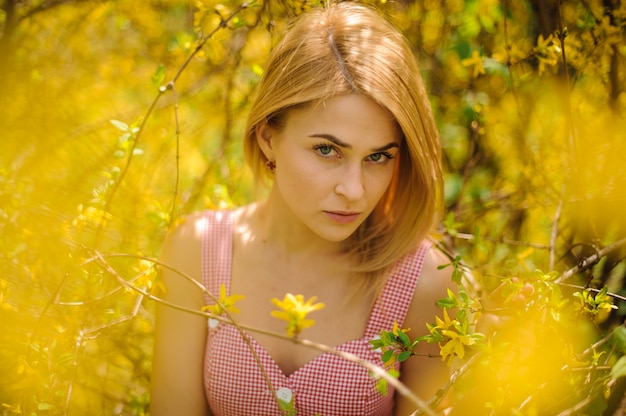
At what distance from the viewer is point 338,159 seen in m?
1.45

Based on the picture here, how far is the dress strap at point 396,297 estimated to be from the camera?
1.69 m

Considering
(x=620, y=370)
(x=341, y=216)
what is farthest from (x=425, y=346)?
(x=620, y=370)

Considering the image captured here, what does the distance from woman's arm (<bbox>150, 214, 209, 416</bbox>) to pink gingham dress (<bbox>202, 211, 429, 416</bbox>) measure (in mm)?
39

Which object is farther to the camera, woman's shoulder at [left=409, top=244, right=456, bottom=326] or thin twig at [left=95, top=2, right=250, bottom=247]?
woman's shoulder at [left=409, top=244, right=456, bottom=326]

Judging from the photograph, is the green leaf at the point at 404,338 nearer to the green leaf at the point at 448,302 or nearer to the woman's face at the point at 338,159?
the green leaf at the point at 448,302

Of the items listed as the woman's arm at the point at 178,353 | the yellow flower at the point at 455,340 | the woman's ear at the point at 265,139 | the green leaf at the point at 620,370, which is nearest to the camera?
the green leaf at the point at 620,370

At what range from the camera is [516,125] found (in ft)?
7.81

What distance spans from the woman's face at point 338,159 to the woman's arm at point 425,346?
13.8 inches

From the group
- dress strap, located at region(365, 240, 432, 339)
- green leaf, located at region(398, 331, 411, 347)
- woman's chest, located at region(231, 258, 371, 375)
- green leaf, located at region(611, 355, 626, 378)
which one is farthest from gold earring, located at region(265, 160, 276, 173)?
green leaf, located at region(611, 355, 626, 378)

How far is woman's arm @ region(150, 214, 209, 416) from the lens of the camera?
1.75m

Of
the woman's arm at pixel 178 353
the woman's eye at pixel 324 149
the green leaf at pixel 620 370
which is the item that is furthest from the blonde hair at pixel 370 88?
the green leaf at pixel 620 370

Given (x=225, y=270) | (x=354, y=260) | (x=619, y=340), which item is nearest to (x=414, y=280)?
(x=354, y=260)

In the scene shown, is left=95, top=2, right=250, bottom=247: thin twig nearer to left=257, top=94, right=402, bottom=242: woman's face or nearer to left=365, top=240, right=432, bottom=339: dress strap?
left=257, top=94, right=402, bottom=242: woman's face

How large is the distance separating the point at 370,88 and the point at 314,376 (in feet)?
2.51
